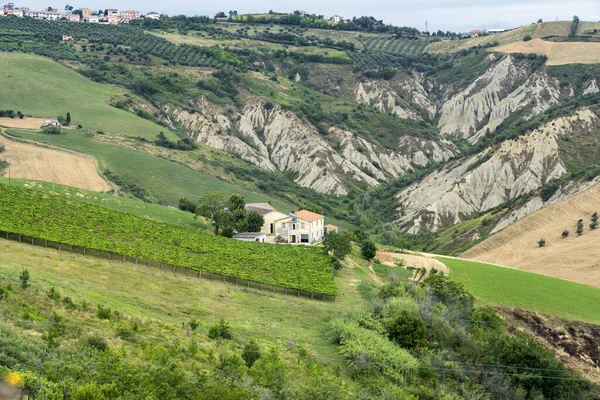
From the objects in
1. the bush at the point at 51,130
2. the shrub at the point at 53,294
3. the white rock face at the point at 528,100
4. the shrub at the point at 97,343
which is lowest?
the shrub at the point at 97,343

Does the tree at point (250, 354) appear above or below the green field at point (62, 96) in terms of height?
below

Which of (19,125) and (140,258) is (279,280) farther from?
(19,125)

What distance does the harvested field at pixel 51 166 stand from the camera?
8850 cm

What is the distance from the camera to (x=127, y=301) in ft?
141

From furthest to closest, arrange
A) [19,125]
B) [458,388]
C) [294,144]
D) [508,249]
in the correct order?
[294,144] < [19,125] < [508,249] < [458,388]

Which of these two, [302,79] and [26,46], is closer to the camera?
[26,46]

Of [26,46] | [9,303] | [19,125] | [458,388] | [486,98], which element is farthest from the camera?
[486,98]

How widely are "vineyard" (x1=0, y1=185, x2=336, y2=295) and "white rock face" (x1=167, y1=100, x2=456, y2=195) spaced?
7447cm

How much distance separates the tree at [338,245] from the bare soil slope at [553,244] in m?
25.8

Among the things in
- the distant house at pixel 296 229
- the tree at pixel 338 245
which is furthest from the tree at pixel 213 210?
the tree at pixel 338 245

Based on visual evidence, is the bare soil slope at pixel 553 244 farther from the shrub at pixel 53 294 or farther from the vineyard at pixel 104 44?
the vineyard at pixel 104 44

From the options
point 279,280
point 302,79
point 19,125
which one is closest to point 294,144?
point 302,79

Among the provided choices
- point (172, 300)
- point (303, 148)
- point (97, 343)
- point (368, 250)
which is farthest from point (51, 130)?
point (97, 343)

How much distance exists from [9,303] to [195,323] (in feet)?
32.5
